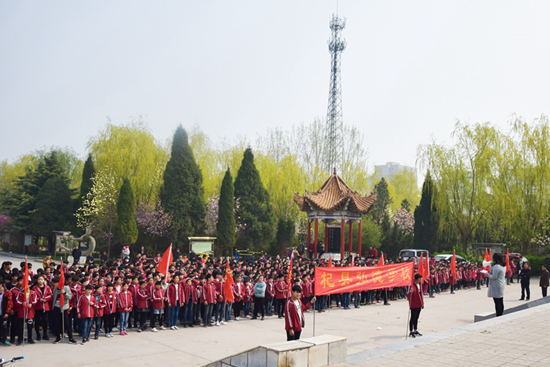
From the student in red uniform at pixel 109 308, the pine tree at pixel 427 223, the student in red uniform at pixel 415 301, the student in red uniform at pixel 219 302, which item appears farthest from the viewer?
the pine tree at pixel 427 223

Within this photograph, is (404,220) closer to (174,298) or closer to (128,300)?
(174,298)

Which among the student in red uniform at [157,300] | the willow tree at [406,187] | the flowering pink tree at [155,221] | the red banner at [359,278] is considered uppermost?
the willow tree at [406,187]

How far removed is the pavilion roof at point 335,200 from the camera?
3019cm

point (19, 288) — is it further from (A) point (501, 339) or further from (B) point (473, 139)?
(B) point (473, 139)

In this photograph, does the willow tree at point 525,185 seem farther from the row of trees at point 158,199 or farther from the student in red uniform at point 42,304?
the student in red uniform at point 42,304

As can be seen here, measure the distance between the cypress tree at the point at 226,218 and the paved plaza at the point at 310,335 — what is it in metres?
18.1

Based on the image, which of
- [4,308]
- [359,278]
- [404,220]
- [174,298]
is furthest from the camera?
[404,220]

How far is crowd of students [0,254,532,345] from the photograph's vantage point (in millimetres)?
10328

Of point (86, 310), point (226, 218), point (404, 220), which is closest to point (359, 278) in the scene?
point (86, 310)

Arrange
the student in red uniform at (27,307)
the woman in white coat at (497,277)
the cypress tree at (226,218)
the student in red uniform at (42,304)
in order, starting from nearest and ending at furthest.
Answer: the student in red uniform at (27,307) → the student in red uniform at (42,304) → the woman in white coat at (497,277) → the cypress tree at (226,218)

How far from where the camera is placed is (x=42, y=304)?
10.5 m

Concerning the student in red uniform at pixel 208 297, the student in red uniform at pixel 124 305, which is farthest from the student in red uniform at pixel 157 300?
the student in red uniform at pixel 208 297

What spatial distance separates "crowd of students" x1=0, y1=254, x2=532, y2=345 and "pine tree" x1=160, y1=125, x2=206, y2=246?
14890 millimetres

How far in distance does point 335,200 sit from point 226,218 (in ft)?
26.6
